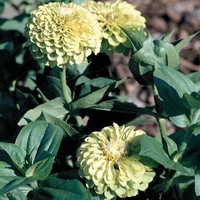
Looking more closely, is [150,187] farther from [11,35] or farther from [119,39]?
[11,35]

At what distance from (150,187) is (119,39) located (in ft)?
1.19

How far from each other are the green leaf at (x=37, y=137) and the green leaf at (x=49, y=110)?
0.35ft

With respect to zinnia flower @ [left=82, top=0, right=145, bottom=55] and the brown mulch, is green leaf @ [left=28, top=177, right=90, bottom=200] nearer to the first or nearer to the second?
zinnia flower @ [left=82, top=0, right=145, bottom=55]

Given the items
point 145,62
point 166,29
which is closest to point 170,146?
point 145,62

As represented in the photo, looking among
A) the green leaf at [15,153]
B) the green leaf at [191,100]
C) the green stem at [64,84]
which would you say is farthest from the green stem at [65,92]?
the green leaf at [191,100]

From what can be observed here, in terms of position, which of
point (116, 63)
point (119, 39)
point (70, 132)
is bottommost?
point (116, 63)

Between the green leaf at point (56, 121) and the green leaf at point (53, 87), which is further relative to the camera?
the green leaf at point (53, 87)

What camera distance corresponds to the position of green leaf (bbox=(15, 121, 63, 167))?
3.91ft

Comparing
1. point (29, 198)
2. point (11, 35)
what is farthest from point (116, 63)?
point (29, 198)

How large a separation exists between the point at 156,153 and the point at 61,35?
35 cm

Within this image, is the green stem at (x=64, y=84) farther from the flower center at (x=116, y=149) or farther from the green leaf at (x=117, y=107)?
the flower center at (x=116, y=149)

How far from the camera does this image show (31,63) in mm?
1747

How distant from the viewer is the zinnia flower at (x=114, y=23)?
54.0 inches

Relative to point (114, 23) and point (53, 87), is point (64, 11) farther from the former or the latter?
point (53, 87)
